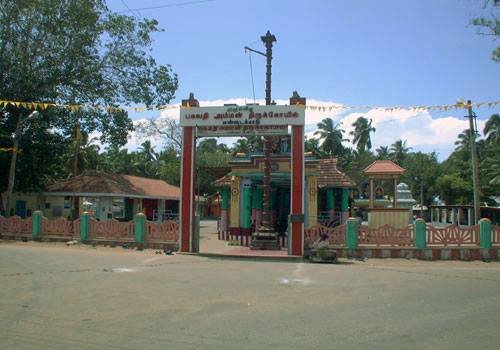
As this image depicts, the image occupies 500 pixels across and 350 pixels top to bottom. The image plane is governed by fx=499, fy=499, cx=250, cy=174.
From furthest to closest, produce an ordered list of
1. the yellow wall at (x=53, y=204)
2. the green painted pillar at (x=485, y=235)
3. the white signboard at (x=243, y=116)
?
the yellow wall at (x=53, y=204) < the white signboard at (x=243, y=116) < the green painted pillar at (x=485, y=235)

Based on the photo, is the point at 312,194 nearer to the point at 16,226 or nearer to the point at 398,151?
the point at 16,226

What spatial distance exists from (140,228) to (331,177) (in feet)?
36.8

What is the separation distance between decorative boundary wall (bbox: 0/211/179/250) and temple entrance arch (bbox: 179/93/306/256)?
3.86 ft

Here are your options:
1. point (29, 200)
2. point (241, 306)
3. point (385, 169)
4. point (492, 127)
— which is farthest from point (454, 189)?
point (241, 306)

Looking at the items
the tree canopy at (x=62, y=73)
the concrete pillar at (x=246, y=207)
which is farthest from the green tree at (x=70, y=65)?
the concrete pillar at (x=246, y=207)

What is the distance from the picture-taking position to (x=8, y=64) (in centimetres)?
2819

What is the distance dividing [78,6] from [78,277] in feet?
68.5

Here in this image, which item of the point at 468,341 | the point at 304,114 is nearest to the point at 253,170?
the point at 304,114

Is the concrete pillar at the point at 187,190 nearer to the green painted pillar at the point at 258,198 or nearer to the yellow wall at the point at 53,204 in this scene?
the green painted pillar at the point at 258,198

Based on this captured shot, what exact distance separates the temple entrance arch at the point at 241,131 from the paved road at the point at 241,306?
3.51 m

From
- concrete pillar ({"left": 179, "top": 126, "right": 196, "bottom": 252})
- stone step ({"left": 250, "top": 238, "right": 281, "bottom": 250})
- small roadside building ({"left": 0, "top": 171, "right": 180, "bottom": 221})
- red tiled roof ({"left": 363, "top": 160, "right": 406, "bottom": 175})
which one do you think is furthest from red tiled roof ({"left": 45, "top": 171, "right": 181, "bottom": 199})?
red tiled roof ({"left": 363, "top": 160, "right": 406, "bottom": 175})

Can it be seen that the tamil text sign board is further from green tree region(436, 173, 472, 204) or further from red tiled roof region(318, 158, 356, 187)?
green tree region(436, 173, 472, 204)

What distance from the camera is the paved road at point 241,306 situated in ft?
21.8

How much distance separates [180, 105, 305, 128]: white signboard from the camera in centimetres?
1856
